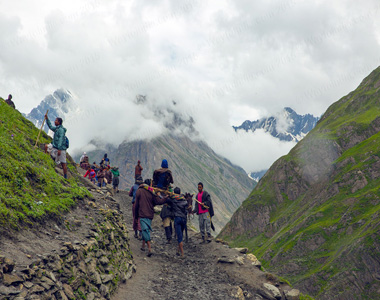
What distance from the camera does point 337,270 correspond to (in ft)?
302

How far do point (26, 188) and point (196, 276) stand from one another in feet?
32.2

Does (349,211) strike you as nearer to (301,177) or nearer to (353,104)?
(301,177)

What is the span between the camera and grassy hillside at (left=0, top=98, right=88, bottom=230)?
37.1 ft

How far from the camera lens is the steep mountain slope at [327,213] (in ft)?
297

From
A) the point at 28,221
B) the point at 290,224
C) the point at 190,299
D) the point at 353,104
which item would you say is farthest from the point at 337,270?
the point at 353,104

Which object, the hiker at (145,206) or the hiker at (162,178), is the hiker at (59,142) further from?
the hiker at (162,178)

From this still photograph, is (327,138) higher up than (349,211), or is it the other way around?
(327,138)

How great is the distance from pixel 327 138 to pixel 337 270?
94.5 meters

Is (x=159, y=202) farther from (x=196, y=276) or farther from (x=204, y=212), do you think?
(x=204, y=212)

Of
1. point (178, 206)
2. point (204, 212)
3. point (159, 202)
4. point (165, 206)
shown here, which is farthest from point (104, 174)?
Result: point (159, 202)

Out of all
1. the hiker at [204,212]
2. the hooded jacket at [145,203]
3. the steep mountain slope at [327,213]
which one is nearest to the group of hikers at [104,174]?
the hiker at [204,212]

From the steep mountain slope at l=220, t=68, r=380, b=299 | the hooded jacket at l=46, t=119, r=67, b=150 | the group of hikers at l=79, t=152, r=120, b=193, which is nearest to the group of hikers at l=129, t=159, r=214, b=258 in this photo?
the hooded jacket at l=46, t=119, r=67, b=150

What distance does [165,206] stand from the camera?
68.8 feet

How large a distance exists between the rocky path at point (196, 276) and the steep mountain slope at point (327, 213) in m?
82.3
